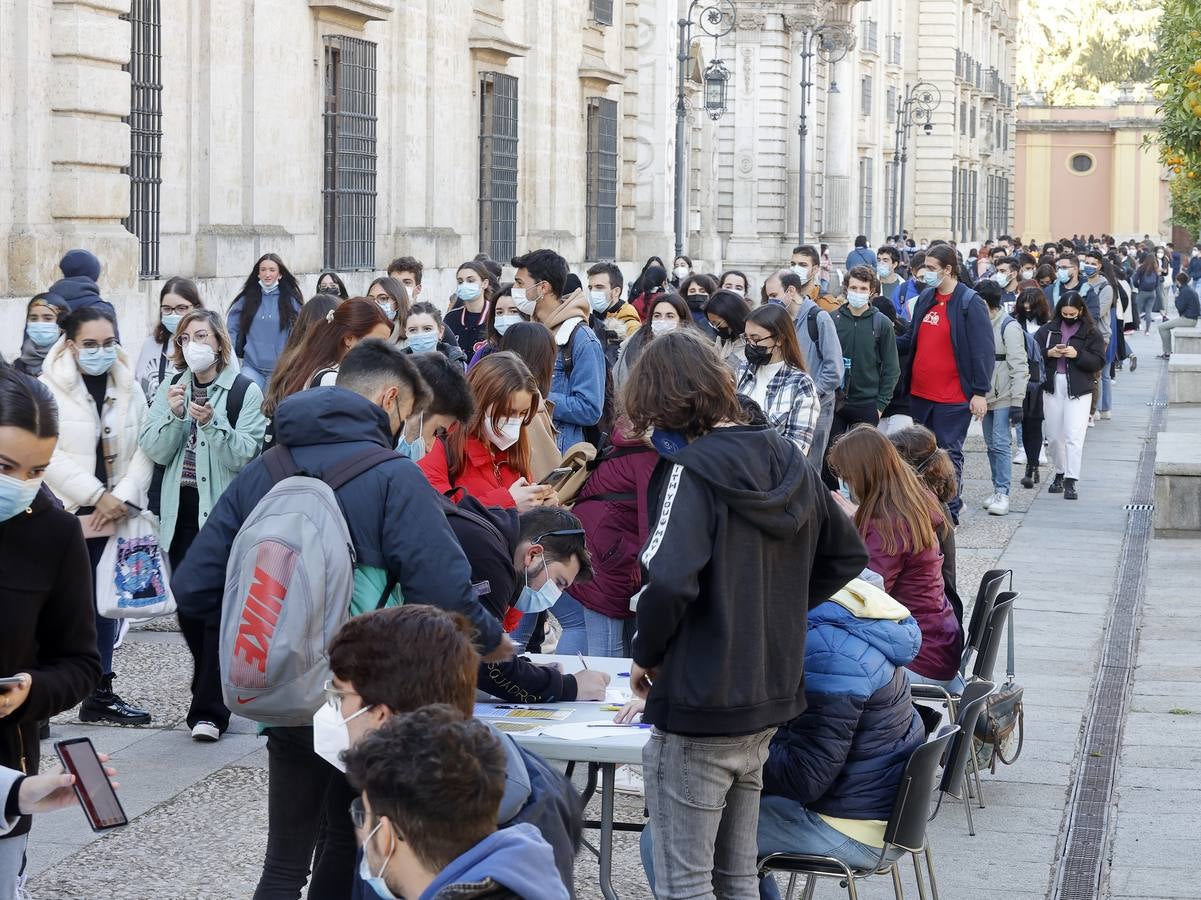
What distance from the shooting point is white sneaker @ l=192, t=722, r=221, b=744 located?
24.4ft

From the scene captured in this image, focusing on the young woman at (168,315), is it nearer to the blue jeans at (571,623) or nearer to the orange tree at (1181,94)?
the blue jeans at (571,623)

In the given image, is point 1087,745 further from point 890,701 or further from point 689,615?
point 689,615

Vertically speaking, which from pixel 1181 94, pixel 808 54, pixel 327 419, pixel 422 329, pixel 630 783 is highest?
pixel 808 54

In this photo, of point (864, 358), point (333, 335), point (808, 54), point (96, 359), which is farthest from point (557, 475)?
point (808, 54)

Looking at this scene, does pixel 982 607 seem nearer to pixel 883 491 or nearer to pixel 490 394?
pixel 883 491

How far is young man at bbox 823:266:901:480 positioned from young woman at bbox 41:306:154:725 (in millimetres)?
6149

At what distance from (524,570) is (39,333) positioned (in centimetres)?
451

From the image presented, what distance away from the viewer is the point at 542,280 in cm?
948

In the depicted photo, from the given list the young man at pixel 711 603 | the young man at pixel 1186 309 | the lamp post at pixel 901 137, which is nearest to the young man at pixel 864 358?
the young man at pixel 711 603

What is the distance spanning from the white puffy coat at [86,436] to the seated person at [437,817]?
16.1ft

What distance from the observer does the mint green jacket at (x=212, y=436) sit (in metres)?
7.75

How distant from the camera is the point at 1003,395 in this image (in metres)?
14.5

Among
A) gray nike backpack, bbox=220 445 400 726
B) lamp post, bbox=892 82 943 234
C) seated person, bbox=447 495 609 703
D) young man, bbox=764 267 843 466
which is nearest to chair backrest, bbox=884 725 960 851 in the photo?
seated person, bbox=447 495 609 703

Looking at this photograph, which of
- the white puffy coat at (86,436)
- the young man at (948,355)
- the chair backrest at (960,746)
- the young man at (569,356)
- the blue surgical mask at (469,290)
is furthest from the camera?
the blue surgical mask at (469,290)
